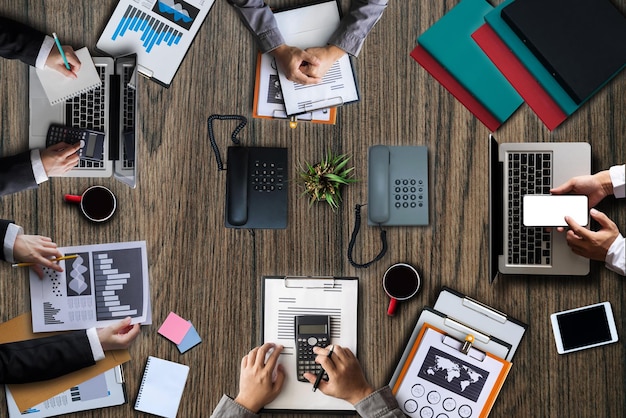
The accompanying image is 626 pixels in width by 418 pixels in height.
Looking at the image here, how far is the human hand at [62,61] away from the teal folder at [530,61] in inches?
45.6

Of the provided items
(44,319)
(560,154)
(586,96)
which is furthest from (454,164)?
(44,319)

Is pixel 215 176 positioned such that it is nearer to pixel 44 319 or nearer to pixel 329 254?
pixel 329 254

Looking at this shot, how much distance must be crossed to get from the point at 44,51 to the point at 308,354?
112 centimetres

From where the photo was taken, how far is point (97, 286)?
1786 millimetres

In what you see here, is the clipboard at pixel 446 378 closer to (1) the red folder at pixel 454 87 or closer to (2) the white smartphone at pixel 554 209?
(2) the white smartphone at pixel 554 209

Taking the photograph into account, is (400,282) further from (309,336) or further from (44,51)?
(44,51)

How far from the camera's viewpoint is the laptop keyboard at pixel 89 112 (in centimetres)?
179

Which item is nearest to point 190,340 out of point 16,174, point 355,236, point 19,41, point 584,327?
point 355,236

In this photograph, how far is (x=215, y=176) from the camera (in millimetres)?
1785

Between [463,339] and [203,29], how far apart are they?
1.13 m

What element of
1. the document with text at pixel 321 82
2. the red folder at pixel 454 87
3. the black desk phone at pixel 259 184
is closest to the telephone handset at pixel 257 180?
the black desk phone at pixel 259 184

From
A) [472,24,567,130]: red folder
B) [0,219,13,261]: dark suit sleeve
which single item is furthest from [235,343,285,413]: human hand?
[472,24,567,130]: red folder

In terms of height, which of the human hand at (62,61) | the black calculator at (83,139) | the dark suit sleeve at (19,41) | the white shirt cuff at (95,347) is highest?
the dark suit sleeve at (19,41)

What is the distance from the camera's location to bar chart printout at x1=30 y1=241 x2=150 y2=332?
5.84 ft
